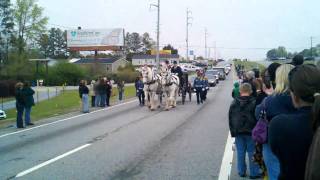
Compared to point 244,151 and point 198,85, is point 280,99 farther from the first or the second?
point 198,85

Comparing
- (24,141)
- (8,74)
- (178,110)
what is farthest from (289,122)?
(8,74)

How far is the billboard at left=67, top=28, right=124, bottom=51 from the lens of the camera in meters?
86.6

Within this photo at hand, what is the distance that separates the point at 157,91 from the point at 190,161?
14.2m

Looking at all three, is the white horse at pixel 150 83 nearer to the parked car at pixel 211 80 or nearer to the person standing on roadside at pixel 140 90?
the person standing on roadside at pixel 140 90

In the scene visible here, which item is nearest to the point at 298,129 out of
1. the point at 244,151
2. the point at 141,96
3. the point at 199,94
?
the point at 244,151

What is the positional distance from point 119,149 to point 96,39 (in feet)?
252

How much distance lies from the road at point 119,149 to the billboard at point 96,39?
66524 millimetres

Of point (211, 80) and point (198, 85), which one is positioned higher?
point (198, 85)

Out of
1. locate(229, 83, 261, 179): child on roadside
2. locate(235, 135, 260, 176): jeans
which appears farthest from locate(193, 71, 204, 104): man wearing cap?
locate(229, 83, 261, 179): child on roadside

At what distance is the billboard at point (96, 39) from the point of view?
8662 centimetres

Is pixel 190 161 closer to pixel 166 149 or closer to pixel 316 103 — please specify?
pixel 166 149

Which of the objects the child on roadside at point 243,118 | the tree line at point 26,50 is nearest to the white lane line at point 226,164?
the child on roadside at point 243,118

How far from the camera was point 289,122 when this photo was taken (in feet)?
12.1

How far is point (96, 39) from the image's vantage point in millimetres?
88000
